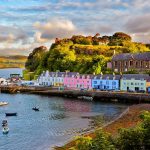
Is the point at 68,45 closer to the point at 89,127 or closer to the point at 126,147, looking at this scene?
the point at 89,127

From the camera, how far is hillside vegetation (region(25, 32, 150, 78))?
5389 inches

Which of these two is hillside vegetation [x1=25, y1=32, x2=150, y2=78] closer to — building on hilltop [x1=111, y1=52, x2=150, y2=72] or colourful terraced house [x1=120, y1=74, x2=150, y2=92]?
building on hilltop [x1=111, y1=52, x2=150, y2=72]

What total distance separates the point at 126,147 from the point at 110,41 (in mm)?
173647

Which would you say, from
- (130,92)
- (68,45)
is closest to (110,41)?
(68,45)

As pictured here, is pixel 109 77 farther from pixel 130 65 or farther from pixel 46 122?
pixel 46 122

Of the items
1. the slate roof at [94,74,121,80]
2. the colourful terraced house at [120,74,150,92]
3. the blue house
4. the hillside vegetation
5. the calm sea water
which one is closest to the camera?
the calm sea water

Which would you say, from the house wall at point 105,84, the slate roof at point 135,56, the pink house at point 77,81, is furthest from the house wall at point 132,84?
the slate roof at point 135,56

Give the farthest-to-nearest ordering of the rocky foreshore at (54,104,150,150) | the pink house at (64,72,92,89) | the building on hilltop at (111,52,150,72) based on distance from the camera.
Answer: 1. the building on hilltop at (111,52,150,72)
2. the pink house at (64,72,92,89)
3. the rocky foreshore at (54,104,150,150)

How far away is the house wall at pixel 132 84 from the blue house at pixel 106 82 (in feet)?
4.96

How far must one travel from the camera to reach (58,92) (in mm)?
107938

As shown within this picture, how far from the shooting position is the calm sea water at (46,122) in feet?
146

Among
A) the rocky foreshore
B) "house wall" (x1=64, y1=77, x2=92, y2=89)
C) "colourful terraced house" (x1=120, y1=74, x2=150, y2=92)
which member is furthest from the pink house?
the rocky foreshore

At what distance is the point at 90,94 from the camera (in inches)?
3971

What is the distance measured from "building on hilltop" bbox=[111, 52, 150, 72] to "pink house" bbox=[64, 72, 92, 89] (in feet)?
62.9
